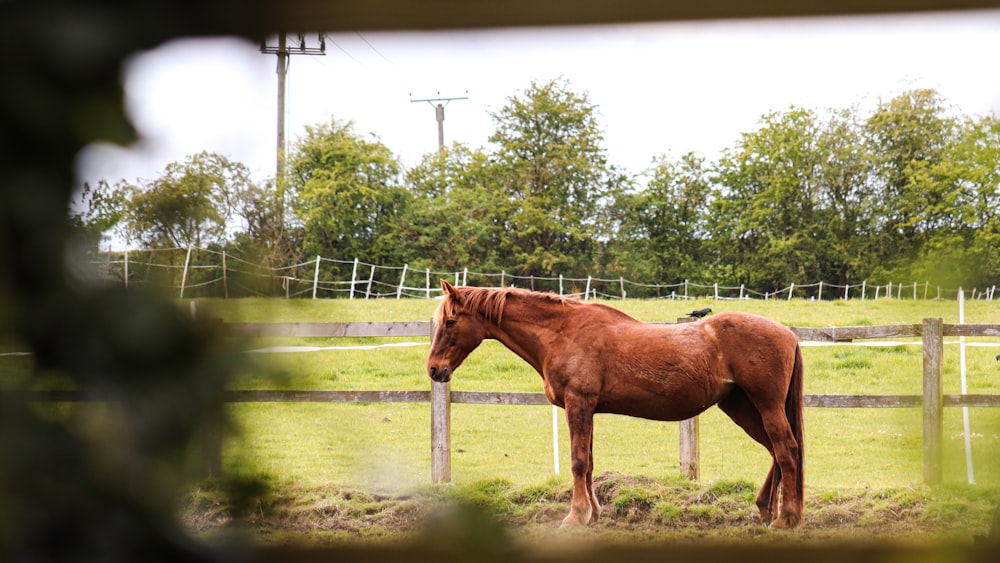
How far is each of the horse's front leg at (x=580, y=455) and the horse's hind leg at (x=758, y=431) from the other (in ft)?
2.92

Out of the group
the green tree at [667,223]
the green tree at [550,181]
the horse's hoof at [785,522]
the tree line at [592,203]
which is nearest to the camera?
the horse's hoof at [785,522]

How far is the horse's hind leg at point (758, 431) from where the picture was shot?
5.12m

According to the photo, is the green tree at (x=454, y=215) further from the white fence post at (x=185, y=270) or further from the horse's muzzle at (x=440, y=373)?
the white fence post at (x=185, y=270)

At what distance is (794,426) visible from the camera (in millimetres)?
5066

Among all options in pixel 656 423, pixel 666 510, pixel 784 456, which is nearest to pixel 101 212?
pixel 784 456

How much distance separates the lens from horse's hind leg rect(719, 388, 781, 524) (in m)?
A: 5.12

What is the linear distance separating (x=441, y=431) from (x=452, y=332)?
4.59 ft

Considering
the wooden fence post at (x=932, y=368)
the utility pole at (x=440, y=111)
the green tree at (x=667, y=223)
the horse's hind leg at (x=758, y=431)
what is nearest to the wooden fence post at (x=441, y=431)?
the horse's hind leg at (x=758, y=431)

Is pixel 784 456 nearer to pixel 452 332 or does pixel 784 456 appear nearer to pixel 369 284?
pixel 452 332

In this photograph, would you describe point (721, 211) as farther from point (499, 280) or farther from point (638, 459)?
point (638, 459)

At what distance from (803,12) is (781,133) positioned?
11.6m

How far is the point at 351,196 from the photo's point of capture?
1136cm

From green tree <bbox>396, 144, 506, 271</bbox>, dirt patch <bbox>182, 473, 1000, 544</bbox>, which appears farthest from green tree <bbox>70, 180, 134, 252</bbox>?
green tree <bbox>396, 144, 506, 271</bbox>

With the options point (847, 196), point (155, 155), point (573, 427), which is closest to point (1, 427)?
point (155, 155)
